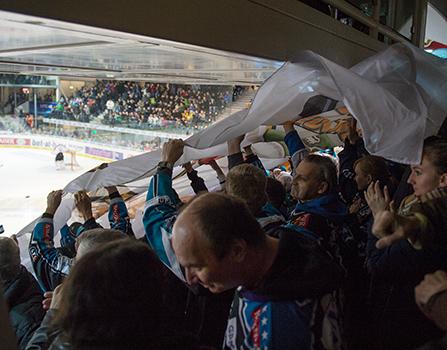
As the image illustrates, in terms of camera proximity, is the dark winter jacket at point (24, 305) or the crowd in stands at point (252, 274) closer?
the crowd in stands at point (252, 274)

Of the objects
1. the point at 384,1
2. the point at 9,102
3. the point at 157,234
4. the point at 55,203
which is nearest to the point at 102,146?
the point at 9,102

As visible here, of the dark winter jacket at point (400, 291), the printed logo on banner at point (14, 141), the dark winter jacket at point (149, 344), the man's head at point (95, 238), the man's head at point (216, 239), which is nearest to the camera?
the dark winter jacket at point (149, 344)

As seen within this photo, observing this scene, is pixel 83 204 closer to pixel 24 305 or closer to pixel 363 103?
pixel 24 305

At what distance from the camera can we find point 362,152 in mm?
2141

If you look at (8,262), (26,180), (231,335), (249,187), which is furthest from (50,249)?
(26,180)

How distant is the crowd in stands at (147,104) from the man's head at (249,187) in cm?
979

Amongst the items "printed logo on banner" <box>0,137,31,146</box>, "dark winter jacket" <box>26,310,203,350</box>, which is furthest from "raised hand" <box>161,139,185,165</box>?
"printed logo on banner" <box>0,137,31,146</box>

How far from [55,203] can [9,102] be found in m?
13.4

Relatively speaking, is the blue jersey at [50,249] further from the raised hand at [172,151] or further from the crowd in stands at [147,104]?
the crowd in stands at [147,104]

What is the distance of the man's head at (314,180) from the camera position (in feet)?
4.26

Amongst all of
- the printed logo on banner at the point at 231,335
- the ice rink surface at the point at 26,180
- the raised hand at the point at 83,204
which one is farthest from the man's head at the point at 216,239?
the ice rink surface at the point at 26,180

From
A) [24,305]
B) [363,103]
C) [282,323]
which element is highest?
[363,103]

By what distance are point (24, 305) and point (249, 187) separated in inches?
29.3

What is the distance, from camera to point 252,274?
2.55 ft
